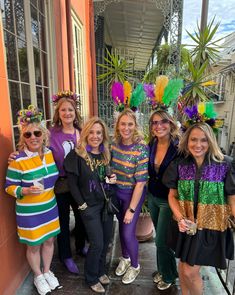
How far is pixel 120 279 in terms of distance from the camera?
246 cm

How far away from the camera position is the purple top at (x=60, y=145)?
7.64ft

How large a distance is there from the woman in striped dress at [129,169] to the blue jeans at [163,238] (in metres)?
0.17

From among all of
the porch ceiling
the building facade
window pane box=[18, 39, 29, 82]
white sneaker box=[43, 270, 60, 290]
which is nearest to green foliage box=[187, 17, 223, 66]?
the porch ceiling

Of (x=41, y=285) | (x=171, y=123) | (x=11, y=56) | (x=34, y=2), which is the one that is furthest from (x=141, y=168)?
(x=34, y=2)

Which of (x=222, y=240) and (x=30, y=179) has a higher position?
(x=30, y=179)

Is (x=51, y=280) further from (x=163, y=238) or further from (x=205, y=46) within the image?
(x=205, y=46)

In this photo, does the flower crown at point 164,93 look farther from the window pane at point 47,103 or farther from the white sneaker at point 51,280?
the white sneaker at point 51,280

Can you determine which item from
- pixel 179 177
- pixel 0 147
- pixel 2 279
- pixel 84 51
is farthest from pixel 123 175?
pixel 84 51

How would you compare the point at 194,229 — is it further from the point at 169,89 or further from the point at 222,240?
the point at 169,89

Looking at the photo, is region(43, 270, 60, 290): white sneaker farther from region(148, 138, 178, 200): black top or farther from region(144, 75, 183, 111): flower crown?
region(144, 75, 183, 111): flower crown

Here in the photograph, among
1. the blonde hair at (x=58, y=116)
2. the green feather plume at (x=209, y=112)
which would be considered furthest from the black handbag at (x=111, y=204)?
the green feather plume at (x=209, y=112)

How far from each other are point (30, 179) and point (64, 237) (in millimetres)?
874

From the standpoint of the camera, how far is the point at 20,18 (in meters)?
2.64

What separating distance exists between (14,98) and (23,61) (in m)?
0.55
